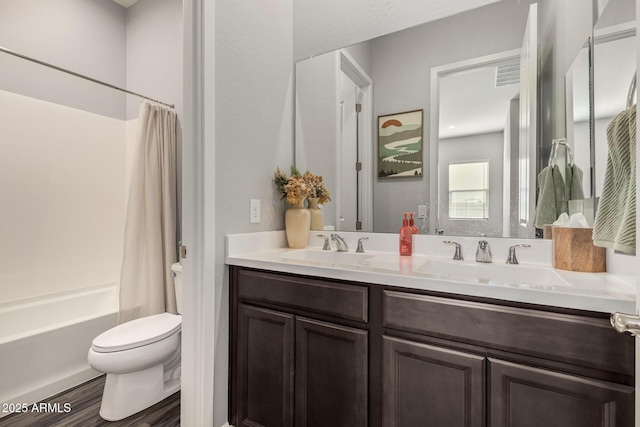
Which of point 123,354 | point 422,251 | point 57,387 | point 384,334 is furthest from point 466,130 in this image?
point 57,387

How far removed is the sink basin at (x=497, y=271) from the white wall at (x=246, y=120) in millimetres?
895

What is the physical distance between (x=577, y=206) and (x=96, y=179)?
10.8ft

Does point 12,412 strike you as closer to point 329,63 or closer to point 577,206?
point 329,63

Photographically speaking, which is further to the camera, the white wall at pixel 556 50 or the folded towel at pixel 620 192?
the white wall at pixel 556 50

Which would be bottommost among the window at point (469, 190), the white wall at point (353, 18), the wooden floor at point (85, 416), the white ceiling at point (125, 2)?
the wooden floor at point (85, 416)

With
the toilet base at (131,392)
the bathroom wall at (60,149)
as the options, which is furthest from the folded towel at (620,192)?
the bathroom wall at (60,149)

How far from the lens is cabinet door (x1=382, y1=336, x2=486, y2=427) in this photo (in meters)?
0.89

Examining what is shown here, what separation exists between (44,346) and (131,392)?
26.1 inches

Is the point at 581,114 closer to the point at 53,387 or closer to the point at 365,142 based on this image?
the point at 365,142

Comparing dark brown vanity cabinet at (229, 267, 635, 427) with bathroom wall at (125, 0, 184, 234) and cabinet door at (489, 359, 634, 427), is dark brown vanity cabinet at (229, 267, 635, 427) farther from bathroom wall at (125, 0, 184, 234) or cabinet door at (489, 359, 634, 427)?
bathroom wall at (125, 0, 184, 234)

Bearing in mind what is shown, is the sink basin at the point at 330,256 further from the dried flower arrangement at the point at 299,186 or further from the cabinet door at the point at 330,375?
the cabinet door at the point at 330,375

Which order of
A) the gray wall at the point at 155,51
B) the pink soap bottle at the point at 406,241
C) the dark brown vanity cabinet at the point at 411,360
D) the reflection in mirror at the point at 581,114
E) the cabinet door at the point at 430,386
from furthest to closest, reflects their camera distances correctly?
1. the gray wall at the point at 155,51
2. the pink soap bottle at the point at 406,241
3. the reflection in mirror at the point at 581,114
4. the cabinet door at the point at 430,386
5. the dark brown vanity cabinet at the point at 411,360

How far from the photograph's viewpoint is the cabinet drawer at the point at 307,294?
110cm

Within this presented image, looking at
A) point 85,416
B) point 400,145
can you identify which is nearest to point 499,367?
point 400,145
